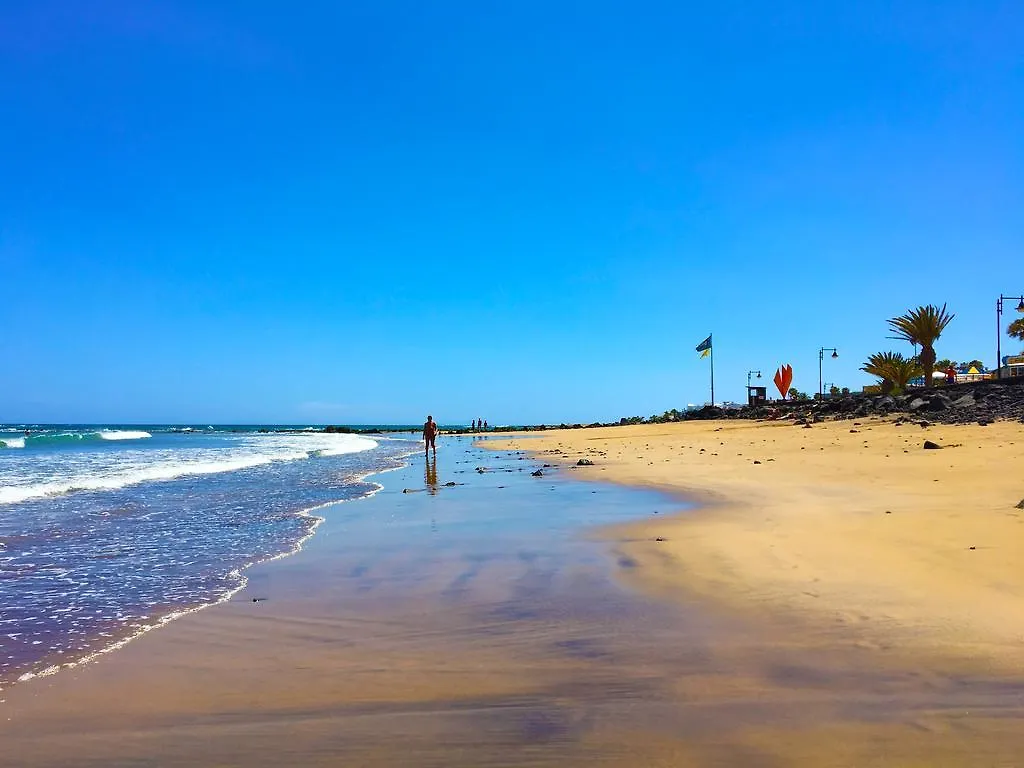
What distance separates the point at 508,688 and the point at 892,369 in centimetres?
5269

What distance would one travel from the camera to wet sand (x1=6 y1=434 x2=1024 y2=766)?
11.7ft

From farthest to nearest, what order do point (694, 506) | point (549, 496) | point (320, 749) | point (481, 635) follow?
point (549, 496)
point (694, 506)
point (481, 635)
point (320, 749)

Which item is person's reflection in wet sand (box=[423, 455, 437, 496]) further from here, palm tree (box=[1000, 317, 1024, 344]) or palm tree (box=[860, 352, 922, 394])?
palm tree (box=[1000, 317, 1024, 344])

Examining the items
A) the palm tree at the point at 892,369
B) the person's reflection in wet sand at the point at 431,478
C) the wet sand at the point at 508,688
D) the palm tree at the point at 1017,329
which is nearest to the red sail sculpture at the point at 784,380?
the palm tree at the point at 892,369

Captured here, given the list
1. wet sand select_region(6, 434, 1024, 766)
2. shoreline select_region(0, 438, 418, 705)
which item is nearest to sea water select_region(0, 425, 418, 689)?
shoreline select_region(0, 438, 418, 705)

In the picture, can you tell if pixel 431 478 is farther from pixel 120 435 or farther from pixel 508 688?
pixel 120 435

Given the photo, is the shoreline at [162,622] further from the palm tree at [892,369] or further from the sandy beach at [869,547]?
the palm tree at [892,369]

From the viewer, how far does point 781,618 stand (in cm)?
566

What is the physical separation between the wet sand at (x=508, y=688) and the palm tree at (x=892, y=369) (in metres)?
48.9

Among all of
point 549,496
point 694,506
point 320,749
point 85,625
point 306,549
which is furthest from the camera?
point 549,496

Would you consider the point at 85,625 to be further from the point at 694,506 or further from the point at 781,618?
the point at 694,506

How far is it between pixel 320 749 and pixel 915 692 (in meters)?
3.49

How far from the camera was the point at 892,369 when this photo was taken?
162ft

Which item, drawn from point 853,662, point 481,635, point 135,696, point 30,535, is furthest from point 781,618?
point 30,535
